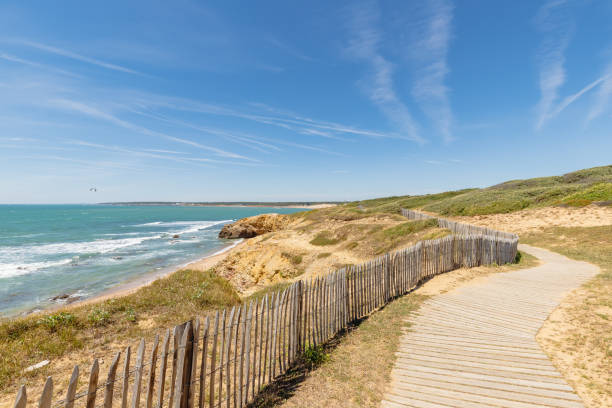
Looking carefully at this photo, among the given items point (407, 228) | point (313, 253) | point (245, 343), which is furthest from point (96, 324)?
point (407, 228)

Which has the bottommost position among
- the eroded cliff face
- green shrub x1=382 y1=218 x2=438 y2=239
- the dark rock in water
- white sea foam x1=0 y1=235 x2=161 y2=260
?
the dark rock in water

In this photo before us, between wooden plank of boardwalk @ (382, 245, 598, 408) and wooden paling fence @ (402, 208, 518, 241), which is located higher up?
wooden paling fence @ (402, 208, 518, 241)

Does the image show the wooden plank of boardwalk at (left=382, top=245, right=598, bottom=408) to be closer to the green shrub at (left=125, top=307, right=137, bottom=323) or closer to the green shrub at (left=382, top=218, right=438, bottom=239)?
the green shrub at (left=125, top=307, right=137, bottom=323)

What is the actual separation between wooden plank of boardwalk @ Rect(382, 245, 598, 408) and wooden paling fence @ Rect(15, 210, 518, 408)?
1.58 m

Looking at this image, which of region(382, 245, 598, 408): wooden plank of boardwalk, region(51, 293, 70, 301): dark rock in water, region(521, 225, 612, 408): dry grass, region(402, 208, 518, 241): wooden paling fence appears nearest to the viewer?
region(382, 245, 598, 408): wooden plank of boardwalk

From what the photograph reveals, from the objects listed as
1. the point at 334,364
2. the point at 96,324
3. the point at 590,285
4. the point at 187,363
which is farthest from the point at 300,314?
the point at 590,285

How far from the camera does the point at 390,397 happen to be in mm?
4598

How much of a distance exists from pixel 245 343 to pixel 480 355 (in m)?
4.59

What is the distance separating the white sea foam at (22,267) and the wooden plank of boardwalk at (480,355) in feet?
105

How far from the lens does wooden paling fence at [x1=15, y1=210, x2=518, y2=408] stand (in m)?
3.28

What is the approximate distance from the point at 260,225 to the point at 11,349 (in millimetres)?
47095

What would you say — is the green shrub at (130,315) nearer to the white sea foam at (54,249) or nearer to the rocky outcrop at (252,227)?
the white sea foam at (54,249)

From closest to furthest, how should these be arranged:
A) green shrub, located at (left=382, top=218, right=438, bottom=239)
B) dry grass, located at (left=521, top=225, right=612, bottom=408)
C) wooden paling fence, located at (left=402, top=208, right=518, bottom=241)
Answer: dry grass, located at (left=521, top=225, right=612, bottom=408), wooden paling fence, located at (left=402, top=208, right=518, bottom=241), green shrub, located at (left=382, top=218, right=438, bottom=239)

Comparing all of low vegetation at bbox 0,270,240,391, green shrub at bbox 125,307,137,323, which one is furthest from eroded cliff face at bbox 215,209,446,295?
green shrub at bbox 125,307,137,323
